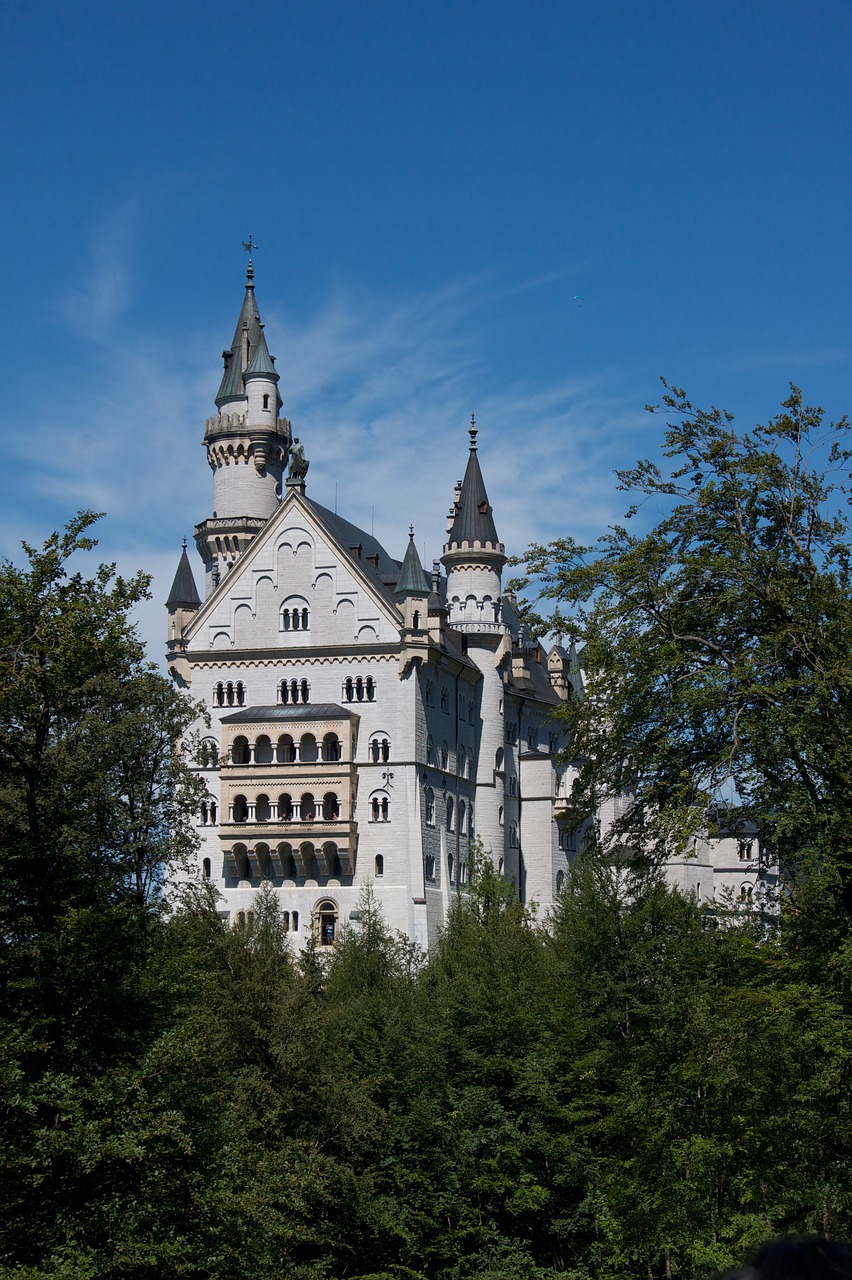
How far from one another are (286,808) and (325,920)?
6182 millimetres

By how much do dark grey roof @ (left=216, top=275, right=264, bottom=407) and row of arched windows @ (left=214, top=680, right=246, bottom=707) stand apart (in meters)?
20.0

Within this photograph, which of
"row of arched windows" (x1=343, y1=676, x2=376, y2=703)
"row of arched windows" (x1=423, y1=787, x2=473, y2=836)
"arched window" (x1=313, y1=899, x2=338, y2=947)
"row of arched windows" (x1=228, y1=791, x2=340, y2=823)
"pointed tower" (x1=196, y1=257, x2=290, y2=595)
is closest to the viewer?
"arched window" (x1=313, y1=899, x2=338, y2=947)

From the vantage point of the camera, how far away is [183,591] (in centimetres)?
8931

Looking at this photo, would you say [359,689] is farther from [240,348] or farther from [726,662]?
[726,662]

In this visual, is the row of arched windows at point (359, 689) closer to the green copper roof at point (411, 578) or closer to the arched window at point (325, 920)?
the green copper roof at point (411, 578)

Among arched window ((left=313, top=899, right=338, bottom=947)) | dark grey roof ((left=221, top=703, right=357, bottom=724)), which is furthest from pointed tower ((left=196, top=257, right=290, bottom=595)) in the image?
arched window ((left=313, top=899, right=338, bottom=947))

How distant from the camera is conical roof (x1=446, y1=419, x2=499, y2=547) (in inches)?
3607

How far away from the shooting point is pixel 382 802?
8112 centimetres

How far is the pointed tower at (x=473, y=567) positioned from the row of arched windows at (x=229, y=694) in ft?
47.2

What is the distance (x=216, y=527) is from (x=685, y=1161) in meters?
70.0

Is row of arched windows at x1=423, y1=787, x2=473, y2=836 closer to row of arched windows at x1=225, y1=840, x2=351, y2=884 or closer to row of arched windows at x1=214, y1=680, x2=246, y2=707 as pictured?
row of arched windows at x1=225, y1=840, x2=351, y2=884

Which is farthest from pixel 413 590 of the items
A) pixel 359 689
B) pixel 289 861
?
pixel 289 861

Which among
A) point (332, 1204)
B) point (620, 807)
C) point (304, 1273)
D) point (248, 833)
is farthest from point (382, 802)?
point (304, 1273)

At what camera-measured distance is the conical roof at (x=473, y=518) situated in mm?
91625
